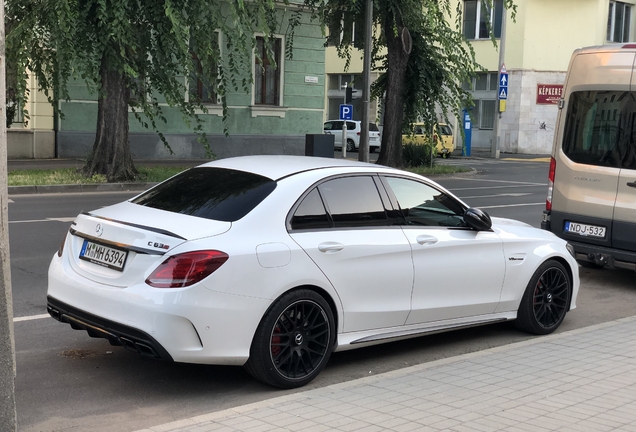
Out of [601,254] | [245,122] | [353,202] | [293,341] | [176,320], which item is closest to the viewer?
[176,320]

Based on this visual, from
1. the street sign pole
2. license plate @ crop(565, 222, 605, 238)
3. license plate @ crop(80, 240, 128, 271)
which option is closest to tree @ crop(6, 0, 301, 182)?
license plate @ crop(565, 222, 605, 238)

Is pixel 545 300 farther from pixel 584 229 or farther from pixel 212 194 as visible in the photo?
pixel 212 194

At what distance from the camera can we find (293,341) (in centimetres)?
565

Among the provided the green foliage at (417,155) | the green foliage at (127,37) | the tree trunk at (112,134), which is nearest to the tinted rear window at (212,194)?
the green foliage at (127,37)

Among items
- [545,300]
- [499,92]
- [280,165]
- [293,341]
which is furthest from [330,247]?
[499,92]

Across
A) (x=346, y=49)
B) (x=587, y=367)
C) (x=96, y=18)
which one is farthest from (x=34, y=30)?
(x=587, y=367)

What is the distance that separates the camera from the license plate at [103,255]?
544 centimetres

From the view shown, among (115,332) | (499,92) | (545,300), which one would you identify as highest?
(499,92)

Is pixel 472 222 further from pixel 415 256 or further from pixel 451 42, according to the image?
pixel 451 42

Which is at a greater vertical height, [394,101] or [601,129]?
[394,101]

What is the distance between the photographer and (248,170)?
20.7 feet

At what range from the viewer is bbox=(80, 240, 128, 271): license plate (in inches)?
214

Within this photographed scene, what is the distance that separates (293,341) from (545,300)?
9.11 ft

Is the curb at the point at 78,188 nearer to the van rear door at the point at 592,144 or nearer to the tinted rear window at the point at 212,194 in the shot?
the van rear door at the point at 592,144
